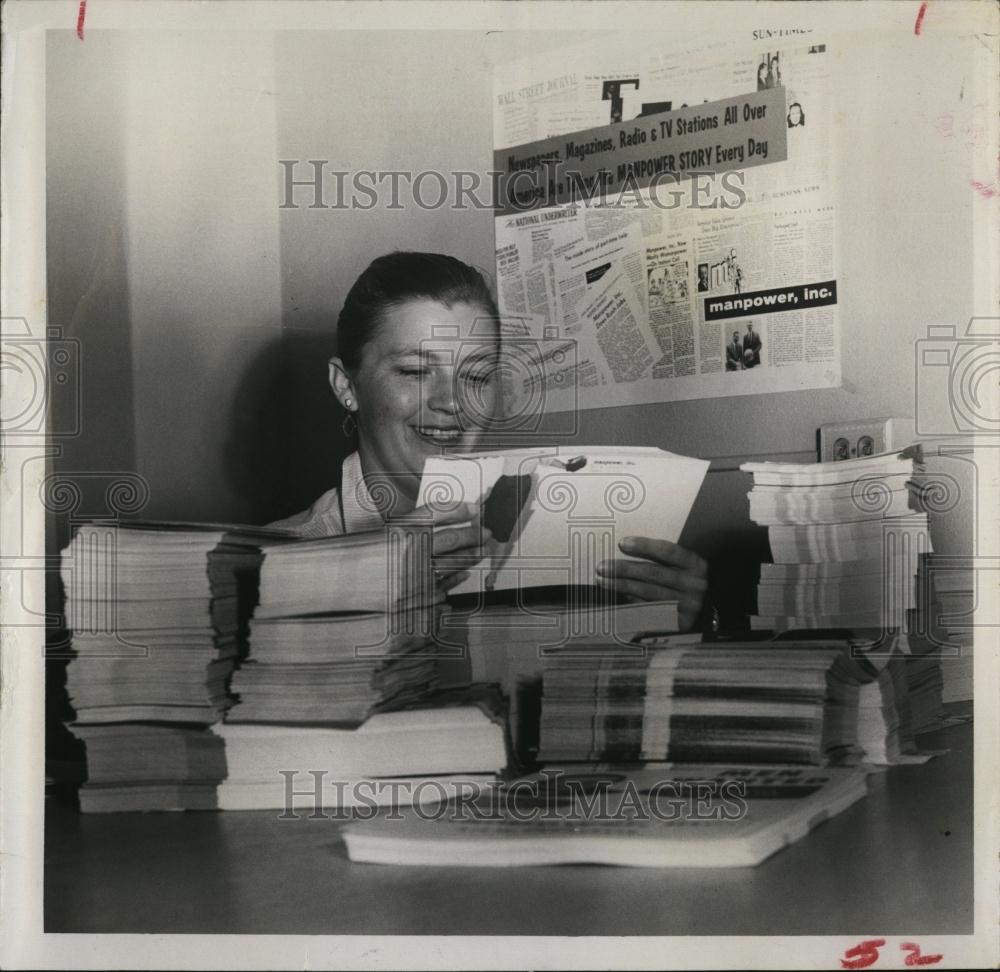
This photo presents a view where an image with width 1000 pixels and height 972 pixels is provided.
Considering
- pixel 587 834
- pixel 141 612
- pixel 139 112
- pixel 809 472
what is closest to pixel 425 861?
pixel 587 834

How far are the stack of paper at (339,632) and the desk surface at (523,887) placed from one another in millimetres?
146

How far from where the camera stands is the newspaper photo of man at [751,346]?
1364 millimetres

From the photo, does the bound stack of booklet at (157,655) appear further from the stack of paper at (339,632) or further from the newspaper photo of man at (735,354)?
the newspaper photo of man at (735,354)

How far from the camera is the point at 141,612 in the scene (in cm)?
134

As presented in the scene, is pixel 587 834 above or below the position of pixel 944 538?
below

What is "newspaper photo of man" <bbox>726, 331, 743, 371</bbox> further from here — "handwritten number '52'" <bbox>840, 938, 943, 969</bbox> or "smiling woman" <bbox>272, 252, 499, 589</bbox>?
"handwritten number '52'" <bbox>840, 938, 943, 969</bbox>

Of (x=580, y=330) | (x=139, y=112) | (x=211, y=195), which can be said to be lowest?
(x=580, y=330)

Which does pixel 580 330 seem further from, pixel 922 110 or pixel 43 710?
pixel 43 710

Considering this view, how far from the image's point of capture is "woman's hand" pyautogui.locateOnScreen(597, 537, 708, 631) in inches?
53.2

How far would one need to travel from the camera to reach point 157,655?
133cm

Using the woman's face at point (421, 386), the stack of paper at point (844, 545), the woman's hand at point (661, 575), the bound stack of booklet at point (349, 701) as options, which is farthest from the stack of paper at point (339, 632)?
the stack of paper at point (844, 545)

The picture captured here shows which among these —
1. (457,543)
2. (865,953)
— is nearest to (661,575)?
(457,543)

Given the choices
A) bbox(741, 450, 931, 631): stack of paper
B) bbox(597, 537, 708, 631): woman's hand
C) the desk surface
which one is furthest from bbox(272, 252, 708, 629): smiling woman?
the desk surface

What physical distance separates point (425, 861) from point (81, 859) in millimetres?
430
